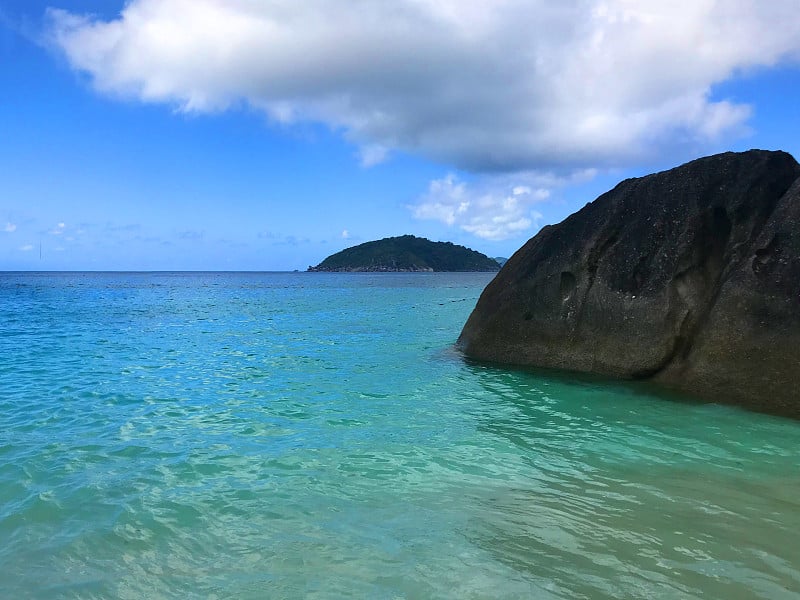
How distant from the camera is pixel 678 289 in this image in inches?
523

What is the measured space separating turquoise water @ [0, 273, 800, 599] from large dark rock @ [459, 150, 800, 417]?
42.0 inches

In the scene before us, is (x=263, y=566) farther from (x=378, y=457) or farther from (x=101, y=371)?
(x=101, y=371)

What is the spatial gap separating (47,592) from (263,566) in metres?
1.88

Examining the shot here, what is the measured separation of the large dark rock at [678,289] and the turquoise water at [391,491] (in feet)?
3.50

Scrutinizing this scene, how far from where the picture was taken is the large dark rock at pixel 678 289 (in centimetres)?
1141

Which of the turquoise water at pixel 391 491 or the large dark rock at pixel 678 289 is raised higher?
the large dark rock at pixel 678 289

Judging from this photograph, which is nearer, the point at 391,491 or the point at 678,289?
the point at 391,491

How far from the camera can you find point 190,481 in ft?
24.9

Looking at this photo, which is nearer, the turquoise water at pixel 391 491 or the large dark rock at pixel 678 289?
the turquoise water at pixel 391 491

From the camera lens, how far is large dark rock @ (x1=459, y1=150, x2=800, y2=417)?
11406mm

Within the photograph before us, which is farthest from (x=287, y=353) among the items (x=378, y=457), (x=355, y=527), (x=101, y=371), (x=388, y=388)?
(x=355, y=527)

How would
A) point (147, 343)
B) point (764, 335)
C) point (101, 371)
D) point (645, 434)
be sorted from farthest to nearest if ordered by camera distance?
point (147, 343) → point (101, 371) → point (764, 335) → point (645, 434)

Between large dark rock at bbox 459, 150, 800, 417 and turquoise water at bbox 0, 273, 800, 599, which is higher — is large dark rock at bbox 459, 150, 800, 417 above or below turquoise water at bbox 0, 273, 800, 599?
above

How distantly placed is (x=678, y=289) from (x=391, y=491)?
9.46 m
